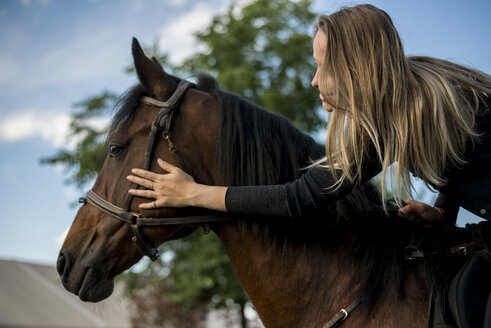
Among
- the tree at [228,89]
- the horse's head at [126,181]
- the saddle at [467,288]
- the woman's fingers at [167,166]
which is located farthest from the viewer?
the tree at [228,89]

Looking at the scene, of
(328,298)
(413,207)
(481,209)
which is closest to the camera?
(481,209)

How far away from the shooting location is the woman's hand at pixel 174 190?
2154 mm

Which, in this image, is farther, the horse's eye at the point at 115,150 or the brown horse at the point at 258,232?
the horse's eye at the point at 115,150

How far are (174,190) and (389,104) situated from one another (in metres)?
1.17

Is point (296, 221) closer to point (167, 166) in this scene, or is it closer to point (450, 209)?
point (167, 166)

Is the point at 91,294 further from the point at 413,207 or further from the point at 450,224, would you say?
the point at 450,224

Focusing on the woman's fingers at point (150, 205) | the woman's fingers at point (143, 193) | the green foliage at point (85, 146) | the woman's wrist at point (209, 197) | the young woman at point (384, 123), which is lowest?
the green foliage at point (85, 146)

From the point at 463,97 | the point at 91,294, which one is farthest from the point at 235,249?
the point at 463,97

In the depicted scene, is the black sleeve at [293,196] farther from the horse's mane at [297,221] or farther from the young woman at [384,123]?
the horse's mane at [297,221]

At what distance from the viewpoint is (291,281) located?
7.11ft

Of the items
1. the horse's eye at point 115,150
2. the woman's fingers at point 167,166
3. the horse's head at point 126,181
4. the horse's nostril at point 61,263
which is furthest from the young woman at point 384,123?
the horse's nostril at point 61,263

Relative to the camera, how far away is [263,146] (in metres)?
2.32

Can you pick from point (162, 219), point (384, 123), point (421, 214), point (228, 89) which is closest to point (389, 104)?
point (384, 123)

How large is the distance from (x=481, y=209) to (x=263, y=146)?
3.62ft
